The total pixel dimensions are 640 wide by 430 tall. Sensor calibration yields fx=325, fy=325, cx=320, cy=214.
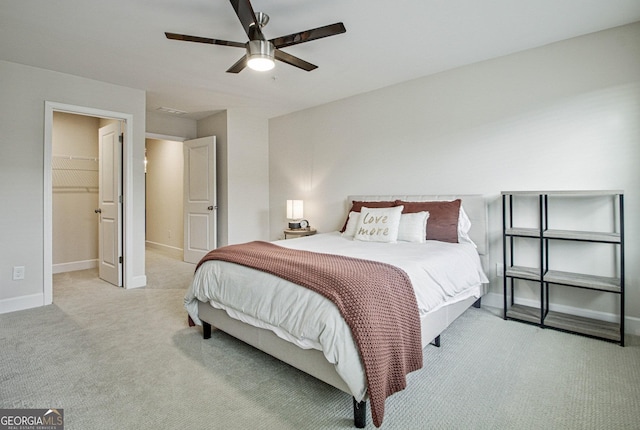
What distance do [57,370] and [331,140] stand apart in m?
3.82

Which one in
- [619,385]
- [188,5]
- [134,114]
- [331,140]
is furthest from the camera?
[331,140]

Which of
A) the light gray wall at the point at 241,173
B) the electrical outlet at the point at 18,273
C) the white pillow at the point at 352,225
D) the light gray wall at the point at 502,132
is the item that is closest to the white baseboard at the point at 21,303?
the electrical outlet at the point at 18,273

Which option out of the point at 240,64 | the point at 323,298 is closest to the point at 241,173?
the point at 240,64

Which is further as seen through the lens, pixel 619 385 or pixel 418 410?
pixel 619 385

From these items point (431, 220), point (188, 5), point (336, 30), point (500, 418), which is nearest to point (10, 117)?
point (188, 5)

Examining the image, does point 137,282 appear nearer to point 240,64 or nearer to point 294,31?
point 240,64

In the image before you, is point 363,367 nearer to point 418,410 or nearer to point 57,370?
point 418,410

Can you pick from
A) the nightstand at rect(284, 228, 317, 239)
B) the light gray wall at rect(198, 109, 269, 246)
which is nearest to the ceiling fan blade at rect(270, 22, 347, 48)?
the nightstand at rect(284, 228, 317, 239)

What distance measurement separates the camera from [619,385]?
191 cm

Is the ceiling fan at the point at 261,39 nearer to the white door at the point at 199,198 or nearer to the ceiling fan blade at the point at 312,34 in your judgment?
the ceiling fan blade at the point at 312,34

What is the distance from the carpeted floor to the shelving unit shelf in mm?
122

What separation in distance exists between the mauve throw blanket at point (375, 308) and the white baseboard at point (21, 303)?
2.87 meters

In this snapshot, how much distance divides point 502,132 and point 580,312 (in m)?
1.77

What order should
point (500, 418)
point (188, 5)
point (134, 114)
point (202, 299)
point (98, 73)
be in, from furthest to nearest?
point (134, 114) < point (98, 73) < point (202, 299) < point (188, 5) < point (500, 418)
